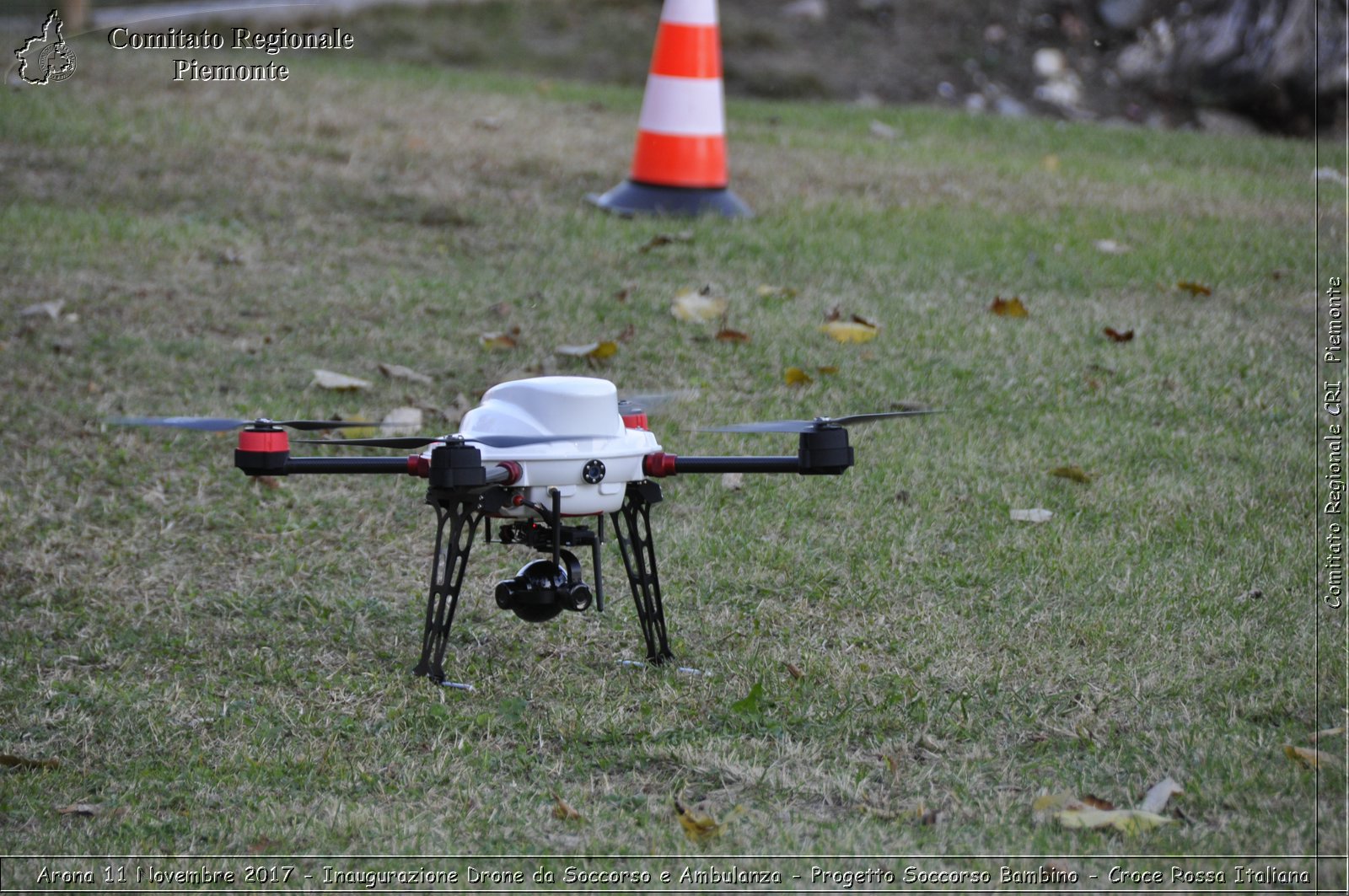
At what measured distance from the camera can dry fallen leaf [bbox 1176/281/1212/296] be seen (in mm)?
5508

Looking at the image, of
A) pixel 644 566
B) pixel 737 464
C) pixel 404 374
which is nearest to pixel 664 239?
pixel 404 374

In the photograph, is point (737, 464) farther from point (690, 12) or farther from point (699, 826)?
point (690, 12)

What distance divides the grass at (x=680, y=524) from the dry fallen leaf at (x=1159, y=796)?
0.03m

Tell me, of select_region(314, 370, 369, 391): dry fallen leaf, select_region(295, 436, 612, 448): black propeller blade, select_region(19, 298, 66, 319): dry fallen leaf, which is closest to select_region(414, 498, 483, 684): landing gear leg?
select_region(295, 436, 612, 448): black propeller blade

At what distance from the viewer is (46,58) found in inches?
313

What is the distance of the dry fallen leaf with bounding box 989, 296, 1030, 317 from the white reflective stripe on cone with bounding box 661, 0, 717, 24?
1.91m

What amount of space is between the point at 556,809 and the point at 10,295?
11.5 feet

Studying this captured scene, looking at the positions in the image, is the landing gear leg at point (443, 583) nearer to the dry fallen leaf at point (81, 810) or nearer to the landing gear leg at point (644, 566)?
the landing gear leg at point (644, 566)

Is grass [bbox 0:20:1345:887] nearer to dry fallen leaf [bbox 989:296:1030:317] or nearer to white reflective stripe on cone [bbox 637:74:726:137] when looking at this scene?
dry fallen leaf [bbox 989:296:1030:317]

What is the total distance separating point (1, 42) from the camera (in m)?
8.43

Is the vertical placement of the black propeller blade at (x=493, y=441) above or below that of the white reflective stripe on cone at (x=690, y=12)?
below

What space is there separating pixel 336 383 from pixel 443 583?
1.85 meters

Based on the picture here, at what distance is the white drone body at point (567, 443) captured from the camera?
2582 millimetres

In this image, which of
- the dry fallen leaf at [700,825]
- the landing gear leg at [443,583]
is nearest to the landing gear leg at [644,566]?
the landing gear leg at [443,583]
